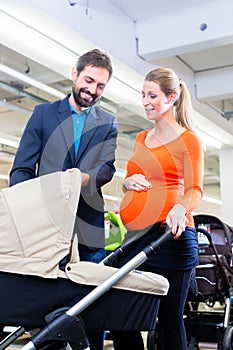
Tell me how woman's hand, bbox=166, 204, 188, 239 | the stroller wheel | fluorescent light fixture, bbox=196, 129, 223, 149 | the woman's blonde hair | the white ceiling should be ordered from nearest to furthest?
woman's hand, bbox=166, 204, 188, 239 → the woman's blonde hair → the stroller wheel → the white ceiling → fluorescent light fixture, bbox=196, 129, 223, 149

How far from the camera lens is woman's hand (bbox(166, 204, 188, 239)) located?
5.58 feet

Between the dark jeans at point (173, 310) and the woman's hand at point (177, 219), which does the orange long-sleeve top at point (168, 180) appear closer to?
the woman's hand at point (177, 219)

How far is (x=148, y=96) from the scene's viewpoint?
1994 millimetres

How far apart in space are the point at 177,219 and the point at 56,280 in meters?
0.51

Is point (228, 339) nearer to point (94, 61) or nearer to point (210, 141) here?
point (94, 61)

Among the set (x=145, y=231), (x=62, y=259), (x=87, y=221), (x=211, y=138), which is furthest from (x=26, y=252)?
(x=211, y=138)

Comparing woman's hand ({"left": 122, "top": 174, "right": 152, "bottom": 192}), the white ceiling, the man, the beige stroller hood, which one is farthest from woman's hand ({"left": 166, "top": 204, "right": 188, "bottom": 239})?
the white ceiling

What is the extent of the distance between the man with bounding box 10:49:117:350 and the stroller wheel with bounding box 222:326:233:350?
1179mm

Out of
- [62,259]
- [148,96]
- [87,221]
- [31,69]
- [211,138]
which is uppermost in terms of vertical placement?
[31,69]

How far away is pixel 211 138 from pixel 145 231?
6007mm

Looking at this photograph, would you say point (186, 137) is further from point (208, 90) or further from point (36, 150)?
point (208, 90)

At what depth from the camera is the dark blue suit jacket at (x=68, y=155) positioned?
1843 mm

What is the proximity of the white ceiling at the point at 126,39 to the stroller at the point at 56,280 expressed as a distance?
133 centimetres

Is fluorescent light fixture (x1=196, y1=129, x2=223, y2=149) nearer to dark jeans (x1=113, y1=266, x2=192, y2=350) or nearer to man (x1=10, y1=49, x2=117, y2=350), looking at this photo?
man (x1=10, y1=49, x2=117, y2=350)
